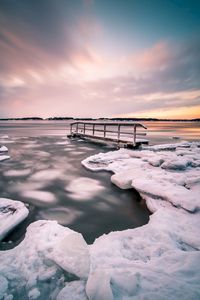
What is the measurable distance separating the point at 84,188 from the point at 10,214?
222cm

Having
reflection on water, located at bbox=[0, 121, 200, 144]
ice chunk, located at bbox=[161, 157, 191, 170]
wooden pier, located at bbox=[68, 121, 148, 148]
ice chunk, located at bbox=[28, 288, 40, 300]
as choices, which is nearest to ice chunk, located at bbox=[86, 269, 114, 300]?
ice chunk, located at bbox=[28, 288, 40, 300]

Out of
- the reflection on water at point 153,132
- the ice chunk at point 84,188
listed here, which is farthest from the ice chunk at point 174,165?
the reflection on water at point 153,132

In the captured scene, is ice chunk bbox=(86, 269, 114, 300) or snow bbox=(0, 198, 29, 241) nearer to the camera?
ice chunk bbox=(86, 269, 114, 300)

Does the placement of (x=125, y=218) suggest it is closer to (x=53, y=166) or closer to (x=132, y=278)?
(x=132, y=278)

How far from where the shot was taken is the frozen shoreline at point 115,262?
6.39 feet

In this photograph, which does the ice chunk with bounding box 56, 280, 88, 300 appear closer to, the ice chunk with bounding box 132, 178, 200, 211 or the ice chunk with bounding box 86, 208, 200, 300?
the ice chunk with bounding box 86, 208, 200, 300

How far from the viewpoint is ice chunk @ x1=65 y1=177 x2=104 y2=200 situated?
5.08 m

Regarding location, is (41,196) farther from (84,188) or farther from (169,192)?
(169,192)

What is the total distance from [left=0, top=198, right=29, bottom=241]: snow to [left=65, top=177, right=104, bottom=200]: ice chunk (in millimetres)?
1339

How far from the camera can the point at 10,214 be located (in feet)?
12.5

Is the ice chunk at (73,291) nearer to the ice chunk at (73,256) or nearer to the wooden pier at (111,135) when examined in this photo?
the ice chunk at (73,256)

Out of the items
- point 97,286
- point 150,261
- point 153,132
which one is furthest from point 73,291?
point 153,132

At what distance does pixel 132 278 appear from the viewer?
2043 mm

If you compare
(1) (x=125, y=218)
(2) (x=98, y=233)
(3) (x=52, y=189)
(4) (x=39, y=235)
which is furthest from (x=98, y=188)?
(4) (x=39, y=235)
